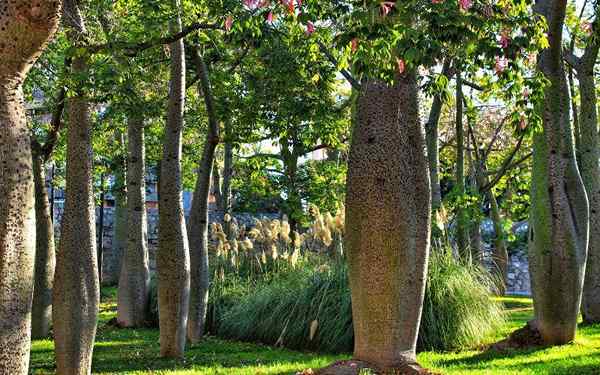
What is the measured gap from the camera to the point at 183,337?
854 cm

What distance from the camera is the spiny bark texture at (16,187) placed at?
450cm

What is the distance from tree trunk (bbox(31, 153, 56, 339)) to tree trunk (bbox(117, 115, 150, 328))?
1967mm

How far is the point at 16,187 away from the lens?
4652mm

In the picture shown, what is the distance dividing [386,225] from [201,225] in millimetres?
4808

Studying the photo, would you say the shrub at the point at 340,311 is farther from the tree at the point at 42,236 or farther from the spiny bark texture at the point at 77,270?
the spiny bark texture at the point at 77,270

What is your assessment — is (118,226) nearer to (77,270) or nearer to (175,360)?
(175,360)

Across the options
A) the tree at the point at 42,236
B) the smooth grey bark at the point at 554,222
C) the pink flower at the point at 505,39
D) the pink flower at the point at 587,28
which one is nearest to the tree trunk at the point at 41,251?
the tree at the point at 42,236

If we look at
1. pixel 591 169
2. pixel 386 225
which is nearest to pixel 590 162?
pixel 591 169

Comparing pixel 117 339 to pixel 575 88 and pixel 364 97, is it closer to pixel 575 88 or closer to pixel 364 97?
pixel 364 97

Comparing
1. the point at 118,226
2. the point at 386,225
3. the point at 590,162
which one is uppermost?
the point at 590,162

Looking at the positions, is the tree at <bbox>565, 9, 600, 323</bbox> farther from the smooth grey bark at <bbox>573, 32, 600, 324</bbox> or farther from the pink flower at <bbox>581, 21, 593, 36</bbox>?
the pink flower at <bbox>581, 21, 593, 36</bbox>

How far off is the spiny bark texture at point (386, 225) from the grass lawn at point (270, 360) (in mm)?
1195

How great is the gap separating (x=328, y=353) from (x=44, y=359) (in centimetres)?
332

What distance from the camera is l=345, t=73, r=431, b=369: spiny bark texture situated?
581cm
